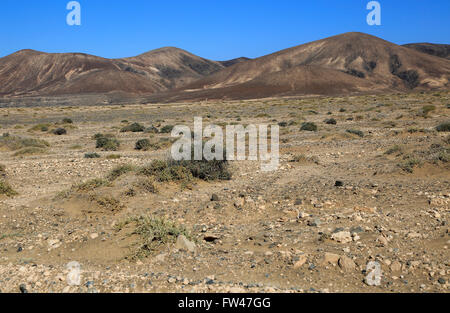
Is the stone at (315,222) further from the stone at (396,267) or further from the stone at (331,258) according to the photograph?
the stone at (396,267)

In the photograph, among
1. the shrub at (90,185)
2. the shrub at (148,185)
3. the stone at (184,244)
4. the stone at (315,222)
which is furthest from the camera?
the shrub at (148,185)

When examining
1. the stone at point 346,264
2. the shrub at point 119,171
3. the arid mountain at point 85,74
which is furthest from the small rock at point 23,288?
the arid mountain at point 85,74

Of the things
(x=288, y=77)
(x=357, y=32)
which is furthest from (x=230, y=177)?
(x=357, y=32)

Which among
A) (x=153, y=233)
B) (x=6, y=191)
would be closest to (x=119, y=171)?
(x=6, y=191)

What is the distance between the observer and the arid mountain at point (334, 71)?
314ft

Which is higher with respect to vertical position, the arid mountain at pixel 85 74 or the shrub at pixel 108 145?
the arid mountain at pixel 85 74

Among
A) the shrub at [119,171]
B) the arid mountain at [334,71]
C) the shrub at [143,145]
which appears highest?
the arid mountain at [334,71]

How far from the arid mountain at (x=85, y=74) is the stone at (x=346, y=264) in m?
125

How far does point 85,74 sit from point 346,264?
149m

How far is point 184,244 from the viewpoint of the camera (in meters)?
5.34

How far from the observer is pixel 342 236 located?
215 inches

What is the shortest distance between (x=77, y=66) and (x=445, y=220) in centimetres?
15840

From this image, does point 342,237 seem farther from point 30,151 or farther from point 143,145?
point 30,151

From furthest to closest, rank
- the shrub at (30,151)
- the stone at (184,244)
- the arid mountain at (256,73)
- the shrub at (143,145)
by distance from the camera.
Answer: the arid mountain at (256,73)
the shrub at (143,145)
the shrub at (30,151)
the stone at (184,244)
